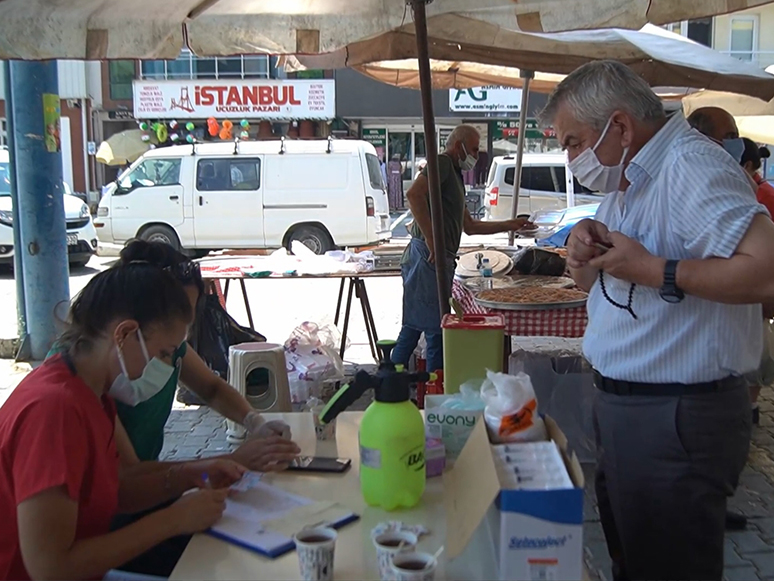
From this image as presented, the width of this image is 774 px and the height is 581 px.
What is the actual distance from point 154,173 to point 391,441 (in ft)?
40.1

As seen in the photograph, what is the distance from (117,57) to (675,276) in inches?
87.3

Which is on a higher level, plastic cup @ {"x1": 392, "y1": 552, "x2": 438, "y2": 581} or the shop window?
the shop window

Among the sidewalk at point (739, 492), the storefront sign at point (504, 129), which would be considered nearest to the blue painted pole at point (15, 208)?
the sidewalk at point (739, 492)

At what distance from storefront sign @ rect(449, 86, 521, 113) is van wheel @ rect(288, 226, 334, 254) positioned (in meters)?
9.21

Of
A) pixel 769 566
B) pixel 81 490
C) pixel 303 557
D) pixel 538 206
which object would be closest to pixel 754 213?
pixel 303 557

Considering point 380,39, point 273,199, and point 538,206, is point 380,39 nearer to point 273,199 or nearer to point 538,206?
point 273,199

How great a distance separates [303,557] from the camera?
4.41 ft

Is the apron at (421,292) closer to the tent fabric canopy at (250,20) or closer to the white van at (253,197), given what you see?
the tent fabric canopy at (250,20)

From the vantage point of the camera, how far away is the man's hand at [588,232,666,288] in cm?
170

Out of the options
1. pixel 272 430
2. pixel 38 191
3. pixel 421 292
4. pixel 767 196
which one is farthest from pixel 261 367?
pixel 38 191

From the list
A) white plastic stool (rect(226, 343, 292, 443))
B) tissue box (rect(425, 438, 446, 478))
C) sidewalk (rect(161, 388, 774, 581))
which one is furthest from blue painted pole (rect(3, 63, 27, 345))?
tissue box (rect(425, 438, 446, 478))

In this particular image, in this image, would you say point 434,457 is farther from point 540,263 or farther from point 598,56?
point 598,56

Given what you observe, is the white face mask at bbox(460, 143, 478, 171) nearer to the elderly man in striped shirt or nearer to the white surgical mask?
the elderly man in striped shirt

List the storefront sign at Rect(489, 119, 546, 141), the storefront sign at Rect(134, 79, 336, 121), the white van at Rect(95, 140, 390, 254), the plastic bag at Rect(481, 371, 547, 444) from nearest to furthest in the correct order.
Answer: the plastic bag at Rect(481, 371, 547, 444), the white van at Rect(95, 140, 390, 254), the storefront sign at Rect(134, 79, 336, 121), the storefront sign at Rect(489, 119, 546, 141)
